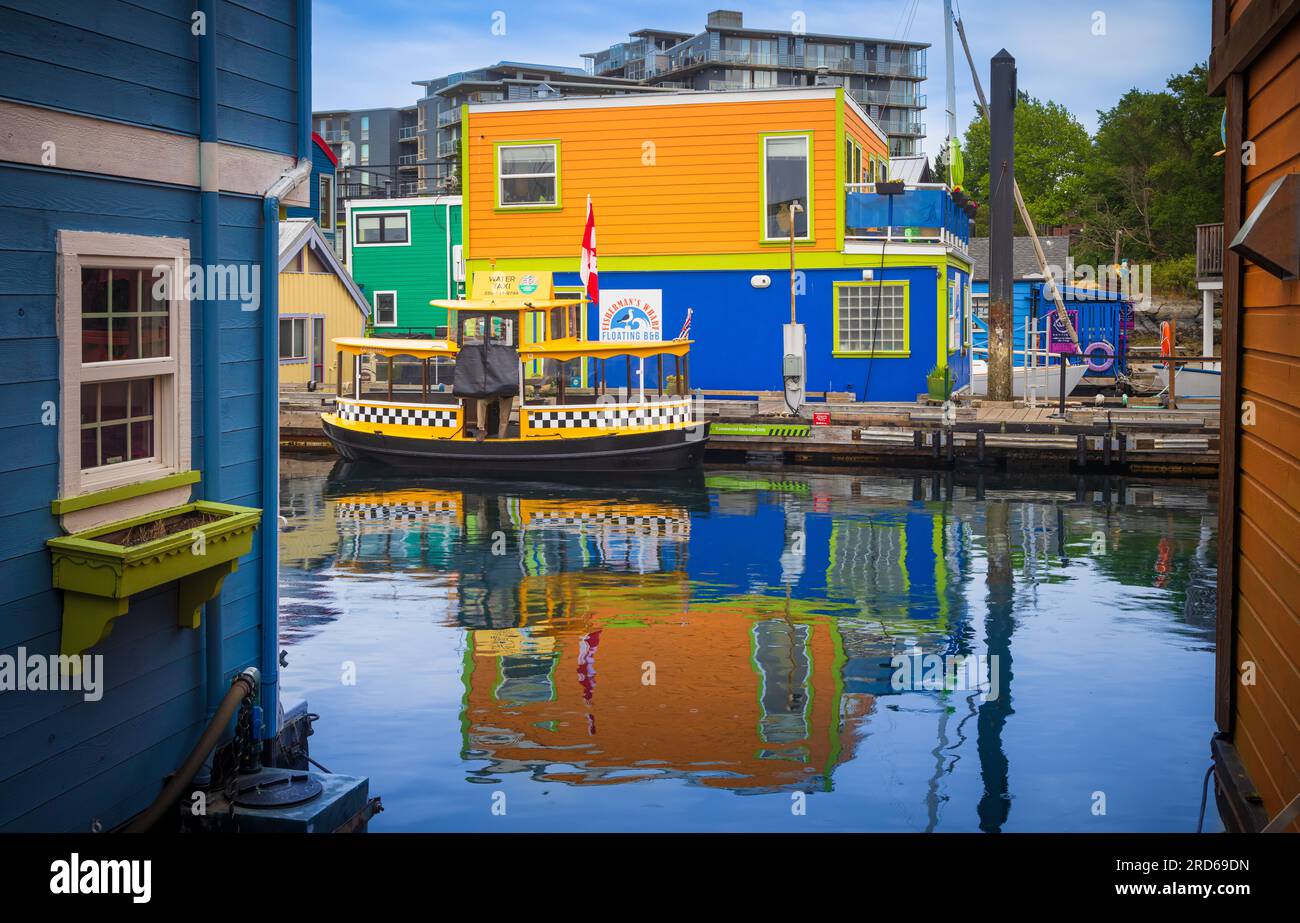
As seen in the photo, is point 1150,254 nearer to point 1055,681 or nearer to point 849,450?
point 849,450

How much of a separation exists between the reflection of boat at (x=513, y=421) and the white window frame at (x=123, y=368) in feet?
65.3

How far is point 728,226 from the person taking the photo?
111 feet

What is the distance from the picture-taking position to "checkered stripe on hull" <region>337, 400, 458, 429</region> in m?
29.1

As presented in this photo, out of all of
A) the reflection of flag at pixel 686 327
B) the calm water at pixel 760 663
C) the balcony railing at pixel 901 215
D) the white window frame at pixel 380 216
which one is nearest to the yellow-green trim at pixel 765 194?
the balcony railing at pixel 901 215

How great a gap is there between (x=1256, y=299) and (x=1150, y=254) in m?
62.8

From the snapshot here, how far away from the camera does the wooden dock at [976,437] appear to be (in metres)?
28.3

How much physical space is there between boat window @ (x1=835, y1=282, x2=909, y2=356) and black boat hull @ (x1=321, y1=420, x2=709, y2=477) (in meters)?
5.95

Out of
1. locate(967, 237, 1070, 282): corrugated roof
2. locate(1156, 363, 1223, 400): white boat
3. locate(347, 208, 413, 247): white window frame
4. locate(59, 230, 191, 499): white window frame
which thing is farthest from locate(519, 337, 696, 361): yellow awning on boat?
locate(967, 237, 1070, 282): corrugated roof

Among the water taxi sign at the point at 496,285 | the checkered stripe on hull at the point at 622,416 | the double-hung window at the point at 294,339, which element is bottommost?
the checkered stripe on hull at the point at 622,416

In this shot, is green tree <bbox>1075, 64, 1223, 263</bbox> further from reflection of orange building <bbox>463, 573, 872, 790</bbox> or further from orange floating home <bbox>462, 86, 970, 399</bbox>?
reflection of orange building <bbox>463, 573, 872, 790</bbox>

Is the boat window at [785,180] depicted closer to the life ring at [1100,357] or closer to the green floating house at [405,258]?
the life ring at [1100,357]

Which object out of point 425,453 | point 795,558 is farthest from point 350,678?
point 425,453

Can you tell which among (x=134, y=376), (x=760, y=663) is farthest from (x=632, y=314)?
(x=134, y=376)

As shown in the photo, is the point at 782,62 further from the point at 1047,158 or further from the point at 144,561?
the point at 144,561
